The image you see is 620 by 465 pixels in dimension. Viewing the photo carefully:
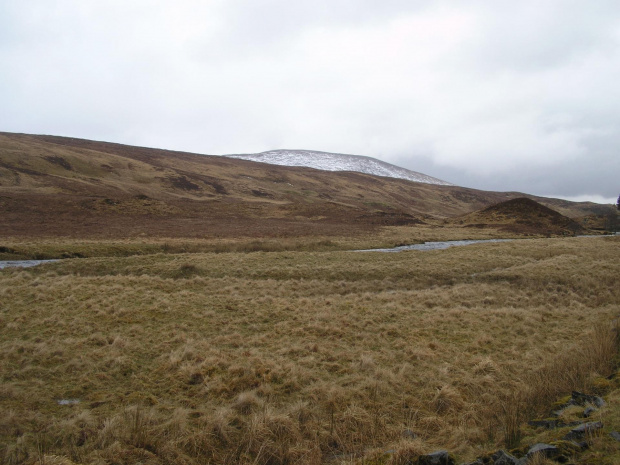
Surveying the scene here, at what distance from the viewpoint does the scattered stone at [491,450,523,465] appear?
15.8 ft

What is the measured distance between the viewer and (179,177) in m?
105

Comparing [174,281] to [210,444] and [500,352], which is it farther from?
[500,352]

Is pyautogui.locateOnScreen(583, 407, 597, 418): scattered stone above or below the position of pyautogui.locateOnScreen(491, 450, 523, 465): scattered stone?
above

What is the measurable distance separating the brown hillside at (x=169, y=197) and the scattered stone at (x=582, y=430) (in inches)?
1692

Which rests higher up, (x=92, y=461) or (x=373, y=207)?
(x=373, y=207)

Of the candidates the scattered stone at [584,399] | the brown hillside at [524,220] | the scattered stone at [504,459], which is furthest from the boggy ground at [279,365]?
the brown hillside at [524,220]

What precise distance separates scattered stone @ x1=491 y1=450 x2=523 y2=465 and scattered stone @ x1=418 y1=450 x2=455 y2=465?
62 centimetres

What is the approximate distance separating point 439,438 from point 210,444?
4.33 meters

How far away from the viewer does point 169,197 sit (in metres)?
84.1

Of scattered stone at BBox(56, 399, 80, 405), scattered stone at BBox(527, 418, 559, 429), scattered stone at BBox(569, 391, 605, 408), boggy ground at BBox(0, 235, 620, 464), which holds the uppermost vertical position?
scattered stone at BBox(569, 391, 605, 408)

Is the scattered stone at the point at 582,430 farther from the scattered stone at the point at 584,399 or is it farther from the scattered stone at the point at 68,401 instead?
the scattered stone at the point at 68,401

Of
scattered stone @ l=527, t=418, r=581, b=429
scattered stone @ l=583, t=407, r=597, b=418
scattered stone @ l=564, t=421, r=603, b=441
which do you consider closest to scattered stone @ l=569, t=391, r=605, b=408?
scattered stone @ l=583, t=407, r=597, b=418

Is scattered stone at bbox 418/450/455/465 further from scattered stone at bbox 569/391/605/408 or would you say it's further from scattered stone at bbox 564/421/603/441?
scattered stone at bbox 569/391/605/408

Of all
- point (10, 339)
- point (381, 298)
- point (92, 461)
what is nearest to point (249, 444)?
point (92, 461)
